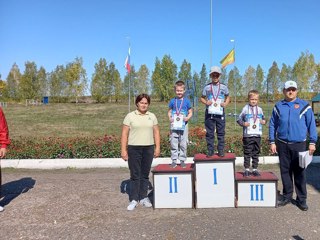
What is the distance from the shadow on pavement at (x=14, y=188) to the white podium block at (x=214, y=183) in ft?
11.2

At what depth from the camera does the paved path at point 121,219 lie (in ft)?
14.1

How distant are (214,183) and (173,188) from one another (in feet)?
2.25

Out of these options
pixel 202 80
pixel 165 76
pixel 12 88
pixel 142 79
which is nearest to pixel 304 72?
pixel 202 80

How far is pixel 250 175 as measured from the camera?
220 inches

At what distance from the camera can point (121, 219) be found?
4.87 meters

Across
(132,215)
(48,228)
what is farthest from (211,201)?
(48,228)

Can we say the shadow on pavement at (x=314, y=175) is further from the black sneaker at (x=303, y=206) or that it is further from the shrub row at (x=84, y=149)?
the black sneaker at (x=303, y=206)

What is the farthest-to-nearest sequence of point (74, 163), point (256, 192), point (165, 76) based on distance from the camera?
point (165, 76), point (74, 163), point (256, 192)

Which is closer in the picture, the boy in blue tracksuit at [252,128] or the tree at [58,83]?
the boy in blue tracksuit at [252,128]

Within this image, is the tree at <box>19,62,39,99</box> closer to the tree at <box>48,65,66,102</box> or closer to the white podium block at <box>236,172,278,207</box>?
the tree at <box>48,65,66,102</box>

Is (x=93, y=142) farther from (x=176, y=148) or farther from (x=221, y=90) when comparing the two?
(x=221, y=90)

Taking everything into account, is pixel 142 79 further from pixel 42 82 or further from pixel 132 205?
pixel 132 205

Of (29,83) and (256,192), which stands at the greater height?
(29,83)

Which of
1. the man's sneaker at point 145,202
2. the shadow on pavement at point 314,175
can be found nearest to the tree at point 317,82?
the shadow on pavement at point 314,175
